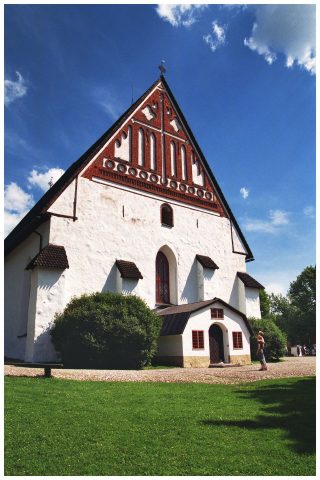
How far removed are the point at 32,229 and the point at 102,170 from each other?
5591 millimetres

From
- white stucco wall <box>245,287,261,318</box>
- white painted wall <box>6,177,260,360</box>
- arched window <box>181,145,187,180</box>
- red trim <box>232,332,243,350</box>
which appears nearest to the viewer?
white painted wall <box>6,177,260,360</box>

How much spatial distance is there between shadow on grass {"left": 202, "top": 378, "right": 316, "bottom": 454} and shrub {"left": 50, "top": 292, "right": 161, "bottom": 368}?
7.84 meters

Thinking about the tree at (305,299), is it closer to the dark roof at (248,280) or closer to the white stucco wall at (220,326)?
the dark roof at (248,280)

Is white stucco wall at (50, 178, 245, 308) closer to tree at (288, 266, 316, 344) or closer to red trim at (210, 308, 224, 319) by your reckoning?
red trim at (210, 308, 224, 319)

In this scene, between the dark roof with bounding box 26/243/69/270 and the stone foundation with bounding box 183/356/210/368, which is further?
the stone foundation with bounding box 183/356/210/368

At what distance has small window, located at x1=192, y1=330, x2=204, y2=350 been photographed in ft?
66.9

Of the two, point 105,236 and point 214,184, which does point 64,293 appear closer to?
point 105,236

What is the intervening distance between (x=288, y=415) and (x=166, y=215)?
64.5ft

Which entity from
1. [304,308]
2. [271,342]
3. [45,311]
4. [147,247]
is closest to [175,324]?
[147,247]

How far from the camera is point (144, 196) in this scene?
25.2 meters

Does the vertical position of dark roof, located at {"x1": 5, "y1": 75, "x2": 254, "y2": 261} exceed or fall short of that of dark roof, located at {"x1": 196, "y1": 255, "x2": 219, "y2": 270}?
it exceeds it

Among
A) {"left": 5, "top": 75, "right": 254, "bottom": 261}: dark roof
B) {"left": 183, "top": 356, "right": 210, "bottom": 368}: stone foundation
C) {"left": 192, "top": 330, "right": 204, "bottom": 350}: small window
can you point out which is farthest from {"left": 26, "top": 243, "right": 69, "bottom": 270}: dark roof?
{"left": 183, "top": 356, "right": 210, "bottom": 368}: stone foundation
